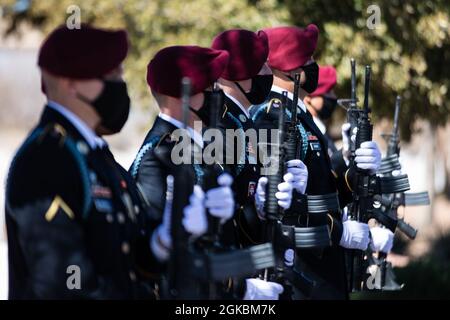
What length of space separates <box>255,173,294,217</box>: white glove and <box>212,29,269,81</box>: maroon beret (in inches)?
26.3

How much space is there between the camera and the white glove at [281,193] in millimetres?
4559

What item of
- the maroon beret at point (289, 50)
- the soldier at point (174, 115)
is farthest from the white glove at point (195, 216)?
the maroon beret at point (289, 50)

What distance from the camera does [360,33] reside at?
9.55 meters

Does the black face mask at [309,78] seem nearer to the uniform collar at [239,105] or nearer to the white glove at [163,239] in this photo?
the uniform collar at [239,105]

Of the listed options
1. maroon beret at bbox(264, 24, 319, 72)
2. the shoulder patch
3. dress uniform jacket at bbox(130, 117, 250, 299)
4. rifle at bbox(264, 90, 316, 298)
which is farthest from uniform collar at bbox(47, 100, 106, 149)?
maroon beret at bbox(264, 24, 319, 72)

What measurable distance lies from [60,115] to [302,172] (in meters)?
1.79

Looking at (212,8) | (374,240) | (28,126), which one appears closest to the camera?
(374,240)

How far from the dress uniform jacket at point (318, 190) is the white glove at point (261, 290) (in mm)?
909

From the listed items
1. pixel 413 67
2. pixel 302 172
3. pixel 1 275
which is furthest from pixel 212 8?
pixel 302 172

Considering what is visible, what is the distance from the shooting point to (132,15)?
430 inches

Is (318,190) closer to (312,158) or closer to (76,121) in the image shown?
(312,158)

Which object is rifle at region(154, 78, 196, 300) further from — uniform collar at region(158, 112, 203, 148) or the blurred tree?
the blurred tree

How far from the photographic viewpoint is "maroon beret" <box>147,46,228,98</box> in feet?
14.0

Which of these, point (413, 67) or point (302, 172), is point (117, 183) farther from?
point (413, 67)
